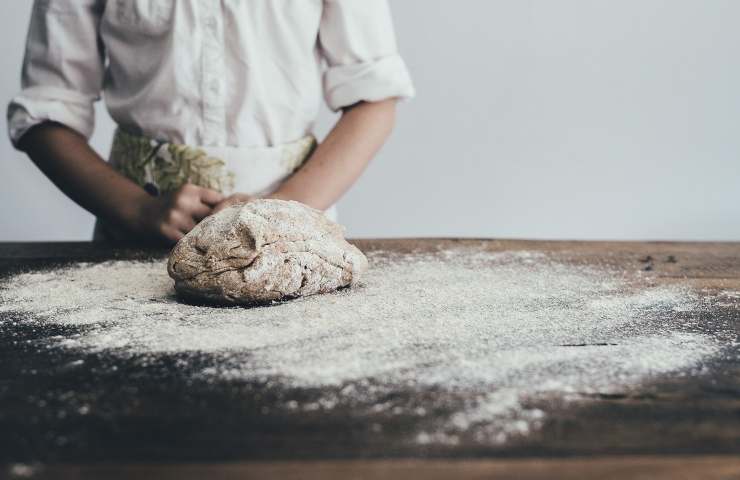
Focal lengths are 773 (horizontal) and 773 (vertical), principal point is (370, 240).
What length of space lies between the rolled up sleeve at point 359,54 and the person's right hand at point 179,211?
34 cm

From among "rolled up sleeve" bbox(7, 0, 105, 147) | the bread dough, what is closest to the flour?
the bread dough

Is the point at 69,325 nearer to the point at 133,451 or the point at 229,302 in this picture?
the point at 229,302

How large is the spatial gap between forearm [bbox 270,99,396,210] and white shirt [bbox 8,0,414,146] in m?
0.03

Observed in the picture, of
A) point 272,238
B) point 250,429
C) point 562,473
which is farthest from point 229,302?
point 562,473

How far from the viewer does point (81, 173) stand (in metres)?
1.26

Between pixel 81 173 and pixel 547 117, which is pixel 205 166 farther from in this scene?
pixel 547 117

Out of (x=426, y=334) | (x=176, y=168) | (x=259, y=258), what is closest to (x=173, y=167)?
(x=176, y=168)

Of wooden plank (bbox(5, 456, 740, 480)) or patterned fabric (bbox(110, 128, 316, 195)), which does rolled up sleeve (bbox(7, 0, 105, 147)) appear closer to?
patterned fabric (bbox(110, 128, 316, 195))

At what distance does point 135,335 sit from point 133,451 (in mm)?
260

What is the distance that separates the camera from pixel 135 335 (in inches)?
28.4

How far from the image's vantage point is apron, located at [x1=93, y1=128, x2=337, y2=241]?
127cm

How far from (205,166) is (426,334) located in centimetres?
66

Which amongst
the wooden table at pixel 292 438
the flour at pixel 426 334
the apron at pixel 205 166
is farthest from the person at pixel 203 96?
the wooden table at pixel 292 438

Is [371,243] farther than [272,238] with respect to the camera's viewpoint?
Yes
